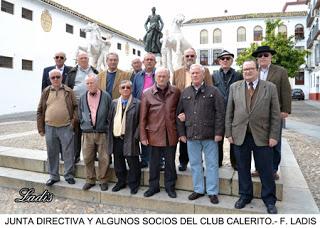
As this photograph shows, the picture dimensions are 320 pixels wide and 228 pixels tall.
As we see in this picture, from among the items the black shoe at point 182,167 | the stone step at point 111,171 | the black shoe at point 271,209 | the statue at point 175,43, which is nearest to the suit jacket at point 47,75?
the stone step at point 111,171

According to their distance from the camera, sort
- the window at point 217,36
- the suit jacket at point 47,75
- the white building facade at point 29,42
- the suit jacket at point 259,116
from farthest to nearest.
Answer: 1. the window at point 217,36
2. the white building facade at point 29,42
3. the suit jacket at point 47,75
4. the suit jacket at point 259,116

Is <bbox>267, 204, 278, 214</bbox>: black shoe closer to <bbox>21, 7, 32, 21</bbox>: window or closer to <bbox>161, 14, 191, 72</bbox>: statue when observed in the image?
<bbox>161, 14, 191, 72</bbox>: statue

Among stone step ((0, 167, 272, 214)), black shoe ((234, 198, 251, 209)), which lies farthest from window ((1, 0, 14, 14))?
black shoe ((234, 198, 251, 209))

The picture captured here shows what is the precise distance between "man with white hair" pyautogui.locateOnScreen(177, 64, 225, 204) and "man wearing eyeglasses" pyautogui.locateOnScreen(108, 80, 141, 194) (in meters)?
0.60

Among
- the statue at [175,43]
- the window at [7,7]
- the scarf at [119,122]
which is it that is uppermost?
the window at [7,7]

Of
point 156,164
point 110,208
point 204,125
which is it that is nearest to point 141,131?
point 156,164

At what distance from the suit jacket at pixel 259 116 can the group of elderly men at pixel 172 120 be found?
0.03 ft

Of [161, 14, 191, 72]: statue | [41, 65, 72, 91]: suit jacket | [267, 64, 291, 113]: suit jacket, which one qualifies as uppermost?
[161, 14, 191, 72]: statue

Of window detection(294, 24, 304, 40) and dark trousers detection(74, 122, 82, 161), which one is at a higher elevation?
window detection(294, 24, 304, 40)

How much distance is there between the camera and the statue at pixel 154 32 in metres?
10.3

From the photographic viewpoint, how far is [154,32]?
10.4 m

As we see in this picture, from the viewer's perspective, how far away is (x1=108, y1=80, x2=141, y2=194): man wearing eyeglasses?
3.93 metres

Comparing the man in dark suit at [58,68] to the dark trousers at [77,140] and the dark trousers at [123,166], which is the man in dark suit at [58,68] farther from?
the dark trousers at [123,166]

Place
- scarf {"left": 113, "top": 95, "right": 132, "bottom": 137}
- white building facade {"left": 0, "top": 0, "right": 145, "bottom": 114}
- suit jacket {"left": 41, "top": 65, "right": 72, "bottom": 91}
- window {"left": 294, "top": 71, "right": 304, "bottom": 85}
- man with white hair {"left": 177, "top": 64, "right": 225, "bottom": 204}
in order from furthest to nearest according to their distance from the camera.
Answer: window {"left": 294, "top": 71, "right": 304, "bottom": 85} → white building facade {"left": 0, "top": 0, "right": 145, "bottom": 114} → suit jacket {"left": 41, "top": 65, "right": 72, "bottom": 91} → scarf {"left": 113, "top": 95, "right": 132, "bottom": 137} → man with white hair {"left": 177, "top": 64, "right": 225, "bottom": 204}
